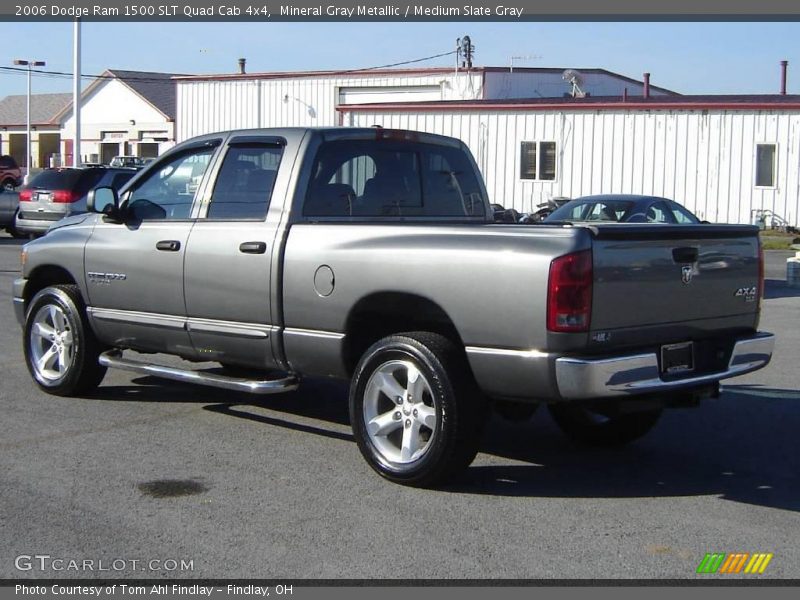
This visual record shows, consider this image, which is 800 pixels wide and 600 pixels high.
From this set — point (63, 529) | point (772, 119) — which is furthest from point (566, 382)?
point (772, 119)

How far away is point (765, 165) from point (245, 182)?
980 inches

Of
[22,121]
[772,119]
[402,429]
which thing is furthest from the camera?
[22,121]

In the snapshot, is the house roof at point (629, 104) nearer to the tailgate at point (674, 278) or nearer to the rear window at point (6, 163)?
the rear window at point (6, 163)

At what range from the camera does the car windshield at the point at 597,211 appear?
16.8m

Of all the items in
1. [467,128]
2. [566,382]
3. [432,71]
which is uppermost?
[432,71]

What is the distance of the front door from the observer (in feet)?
23.9

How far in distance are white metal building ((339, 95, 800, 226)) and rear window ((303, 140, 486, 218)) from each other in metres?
23.0

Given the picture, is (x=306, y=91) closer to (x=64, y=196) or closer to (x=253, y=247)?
(x=64, y=196)

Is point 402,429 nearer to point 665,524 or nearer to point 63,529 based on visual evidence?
point 665,524

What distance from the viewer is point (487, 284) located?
18.3 feet

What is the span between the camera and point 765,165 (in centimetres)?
2925

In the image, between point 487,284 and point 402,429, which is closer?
point 487,284

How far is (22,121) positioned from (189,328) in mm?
70470

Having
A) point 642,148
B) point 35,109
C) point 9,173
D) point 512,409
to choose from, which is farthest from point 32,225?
point 35,109
